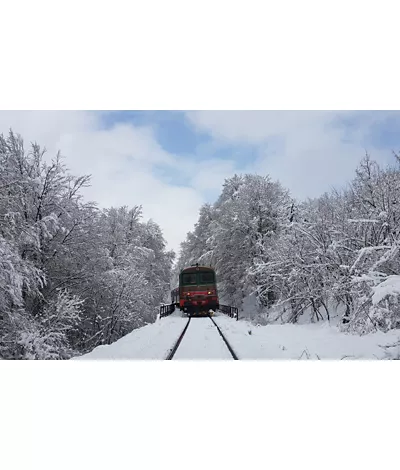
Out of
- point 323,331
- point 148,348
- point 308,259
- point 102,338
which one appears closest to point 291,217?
point 308,259

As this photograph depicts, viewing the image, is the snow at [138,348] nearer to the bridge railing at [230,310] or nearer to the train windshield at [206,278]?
the bridge railing at [230,310]

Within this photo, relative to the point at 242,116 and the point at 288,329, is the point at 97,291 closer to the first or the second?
the point at 288,329

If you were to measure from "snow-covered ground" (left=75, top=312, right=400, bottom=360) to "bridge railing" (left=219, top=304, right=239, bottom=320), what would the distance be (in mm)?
3156

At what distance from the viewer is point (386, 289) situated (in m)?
4.82

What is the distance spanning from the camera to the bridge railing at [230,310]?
33.2ft

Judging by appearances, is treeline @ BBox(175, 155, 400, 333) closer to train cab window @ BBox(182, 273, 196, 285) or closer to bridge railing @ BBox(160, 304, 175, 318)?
train cab window @ BBox(182, 273, 196, 285)

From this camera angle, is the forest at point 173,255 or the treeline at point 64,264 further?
the treeline at point 64,264

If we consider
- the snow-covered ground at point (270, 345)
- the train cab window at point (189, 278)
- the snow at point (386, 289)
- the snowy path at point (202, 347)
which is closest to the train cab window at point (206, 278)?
the train cab window at point (189, 278)

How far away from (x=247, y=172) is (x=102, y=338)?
5.97 m

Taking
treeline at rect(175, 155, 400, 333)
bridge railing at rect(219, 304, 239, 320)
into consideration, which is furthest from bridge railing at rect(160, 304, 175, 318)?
treeline at rect(175, 155, 400, 333)

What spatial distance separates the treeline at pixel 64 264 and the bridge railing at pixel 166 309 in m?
0.22

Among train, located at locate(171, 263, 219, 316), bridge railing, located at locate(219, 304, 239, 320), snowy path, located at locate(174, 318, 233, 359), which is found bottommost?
bridge railing, located at locate(219, 304, 239, 320)

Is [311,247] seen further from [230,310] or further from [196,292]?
[196,292]

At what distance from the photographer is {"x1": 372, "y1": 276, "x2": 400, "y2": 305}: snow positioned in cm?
478
